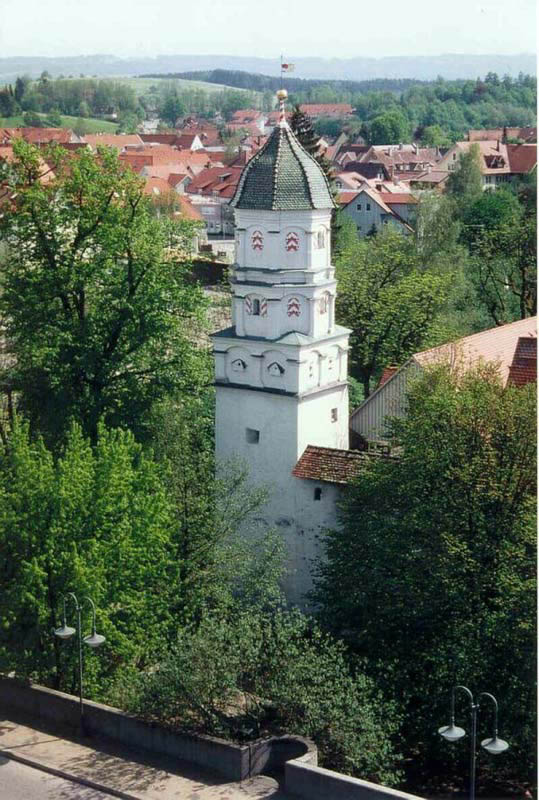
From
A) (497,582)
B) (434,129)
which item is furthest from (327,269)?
(434,129)

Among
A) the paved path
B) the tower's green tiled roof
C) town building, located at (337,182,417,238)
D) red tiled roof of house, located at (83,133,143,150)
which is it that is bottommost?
the paved path

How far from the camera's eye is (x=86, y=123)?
6348 inches

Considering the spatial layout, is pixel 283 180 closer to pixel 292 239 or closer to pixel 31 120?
A: pixel 292 239

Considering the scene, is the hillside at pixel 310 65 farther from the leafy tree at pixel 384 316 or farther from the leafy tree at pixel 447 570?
the leafy tree at pixel 384 316

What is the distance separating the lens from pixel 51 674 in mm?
22312

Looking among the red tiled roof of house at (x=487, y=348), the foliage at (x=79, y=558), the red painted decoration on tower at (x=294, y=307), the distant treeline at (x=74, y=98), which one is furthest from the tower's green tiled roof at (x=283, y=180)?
the distant treeline at (x=74, y=98)

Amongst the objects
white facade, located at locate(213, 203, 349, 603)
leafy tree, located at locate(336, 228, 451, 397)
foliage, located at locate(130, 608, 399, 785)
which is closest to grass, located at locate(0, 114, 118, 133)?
leafy tree, located at locate(336, 228, 451, 397)

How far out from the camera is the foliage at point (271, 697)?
64.4 feet

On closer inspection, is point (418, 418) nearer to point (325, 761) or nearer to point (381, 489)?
point (381, 489)

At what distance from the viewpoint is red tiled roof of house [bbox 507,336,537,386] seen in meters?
27.6

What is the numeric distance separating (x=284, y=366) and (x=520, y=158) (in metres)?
82.6

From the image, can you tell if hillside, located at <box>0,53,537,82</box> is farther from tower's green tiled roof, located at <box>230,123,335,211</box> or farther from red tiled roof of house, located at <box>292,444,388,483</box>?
red tiled roof of house, located at <box>292,444,388,483</box>

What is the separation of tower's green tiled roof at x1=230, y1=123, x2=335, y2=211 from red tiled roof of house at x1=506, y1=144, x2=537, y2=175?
77773 millimetres

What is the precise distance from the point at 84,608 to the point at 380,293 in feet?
64.2
